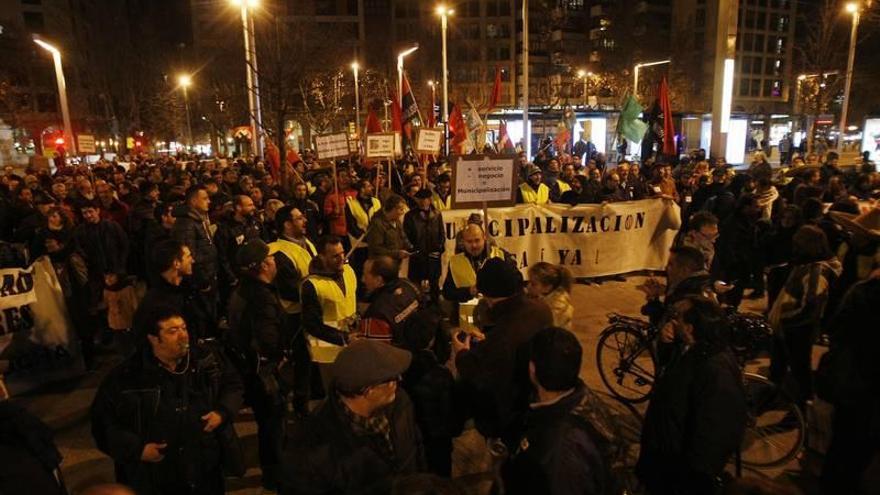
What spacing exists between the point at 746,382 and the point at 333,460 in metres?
3.80

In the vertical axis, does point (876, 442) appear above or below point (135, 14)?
below

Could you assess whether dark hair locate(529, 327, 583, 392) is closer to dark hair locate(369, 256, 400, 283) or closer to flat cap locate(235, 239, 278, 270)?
dark hair locate(369, 256, 400, 283)

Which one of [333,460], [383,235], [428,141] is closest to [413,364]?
[333,460]

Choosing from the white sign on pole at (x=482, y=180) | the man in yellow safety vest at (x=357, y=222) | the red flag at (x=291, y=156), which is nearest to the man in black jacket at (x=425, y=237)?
the man in yellow safety vest at (x=357, y=222)

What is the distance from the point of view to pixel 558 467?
2.28 m

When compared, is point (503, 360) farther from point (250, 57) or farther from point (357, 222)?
point (250, 57)

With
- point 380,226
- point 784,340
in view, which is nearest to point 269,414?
point 380,226

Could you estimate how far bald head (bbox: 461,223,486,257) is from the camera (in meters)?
5.60

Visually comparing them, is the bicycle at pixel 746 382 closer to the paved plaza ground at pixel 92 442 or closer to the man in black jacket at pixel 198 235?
the paved plaza ground at pixel 92 442

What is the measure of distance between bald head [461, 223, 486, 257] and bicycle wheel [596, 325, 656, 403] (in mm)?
1590

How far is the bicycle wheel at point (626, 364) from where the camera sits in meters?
5.68

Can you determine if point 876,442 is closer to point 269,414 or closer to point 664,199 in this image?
point 269,414

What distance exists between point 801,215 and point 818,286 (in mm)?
2292

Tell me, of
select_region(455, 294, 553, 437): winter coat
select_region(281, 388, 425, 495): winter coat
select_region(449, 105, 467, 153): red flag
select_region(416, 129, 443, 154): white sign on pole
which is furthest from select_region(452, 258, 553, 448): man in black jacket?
select_region(449, 105, 467, 153): red flag
